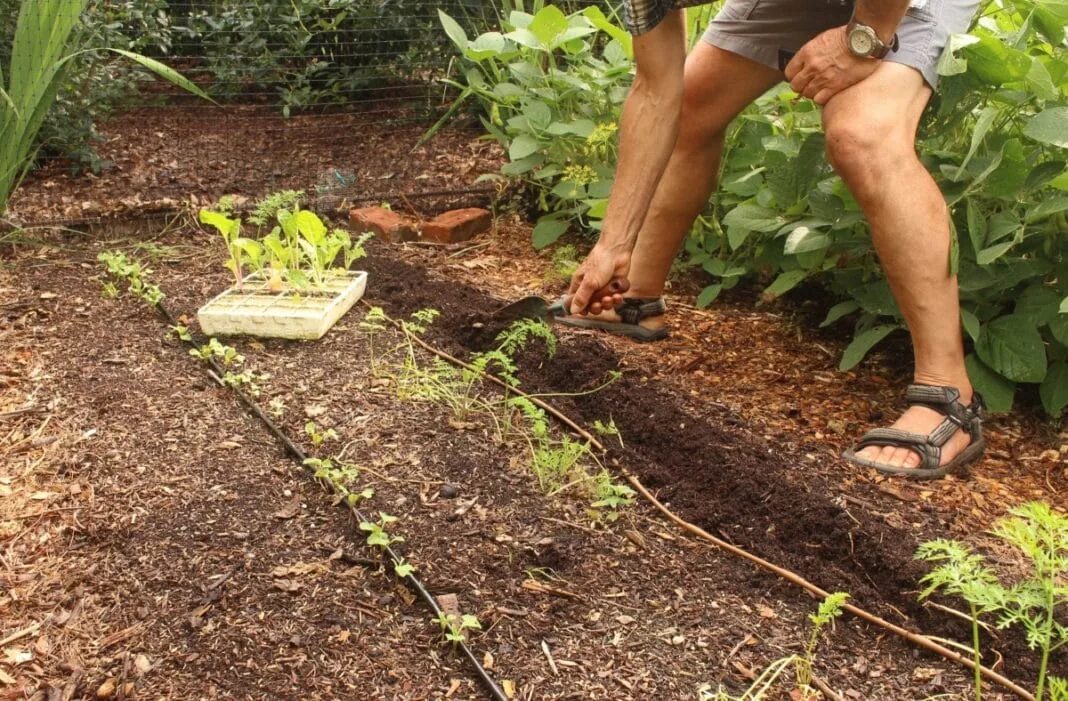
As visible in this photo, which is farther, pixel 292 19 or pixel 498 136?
pixel 292 19

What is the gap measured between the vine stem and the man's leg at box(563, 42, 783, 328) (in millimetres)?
630

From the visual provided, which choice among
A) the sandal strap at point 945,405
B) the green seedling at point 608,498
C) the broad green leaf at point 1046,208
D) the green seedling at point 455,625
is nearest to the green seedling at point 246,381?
the green seedling at point 608,498

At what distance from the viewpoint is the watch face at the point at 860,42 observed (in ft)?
6.60

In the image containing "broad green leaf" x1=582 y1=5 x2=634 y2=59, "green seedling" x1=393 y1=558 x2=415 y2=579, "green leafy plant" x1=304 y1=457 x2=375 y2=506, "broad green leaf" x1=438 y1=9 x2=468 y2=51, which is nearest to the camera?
"green seedling" x1=393 y1=558 x2=415 y2=579

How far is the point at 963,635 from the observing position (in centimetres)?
167

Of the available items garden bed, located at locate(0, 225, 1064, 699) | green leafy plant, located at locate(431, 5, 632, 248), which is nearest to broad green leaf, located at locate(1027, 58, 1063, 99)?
garden bed, located at locate(0, 225, 1064, 699)

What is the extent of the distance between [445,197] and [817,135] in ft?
7.03

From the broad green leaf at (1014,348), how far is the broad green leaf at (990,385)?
0.09 ft

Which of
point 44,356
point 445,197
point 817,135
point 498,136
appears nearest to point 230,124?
point 445,197

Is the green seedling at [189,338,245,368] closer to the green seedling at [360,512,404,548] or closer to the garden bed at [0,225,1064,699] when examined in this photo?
the garden bed at [0,225,1064,699]

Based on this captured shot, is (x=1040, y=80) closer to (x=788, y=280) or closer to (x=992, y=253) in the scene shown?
(x=992, y=253)

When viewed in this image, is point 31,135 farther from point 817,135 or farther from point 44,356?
point 817,135

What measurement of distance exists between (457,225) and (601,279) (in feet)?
5.85

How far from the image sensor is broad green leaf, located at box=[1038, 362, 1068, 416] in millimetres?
2332
